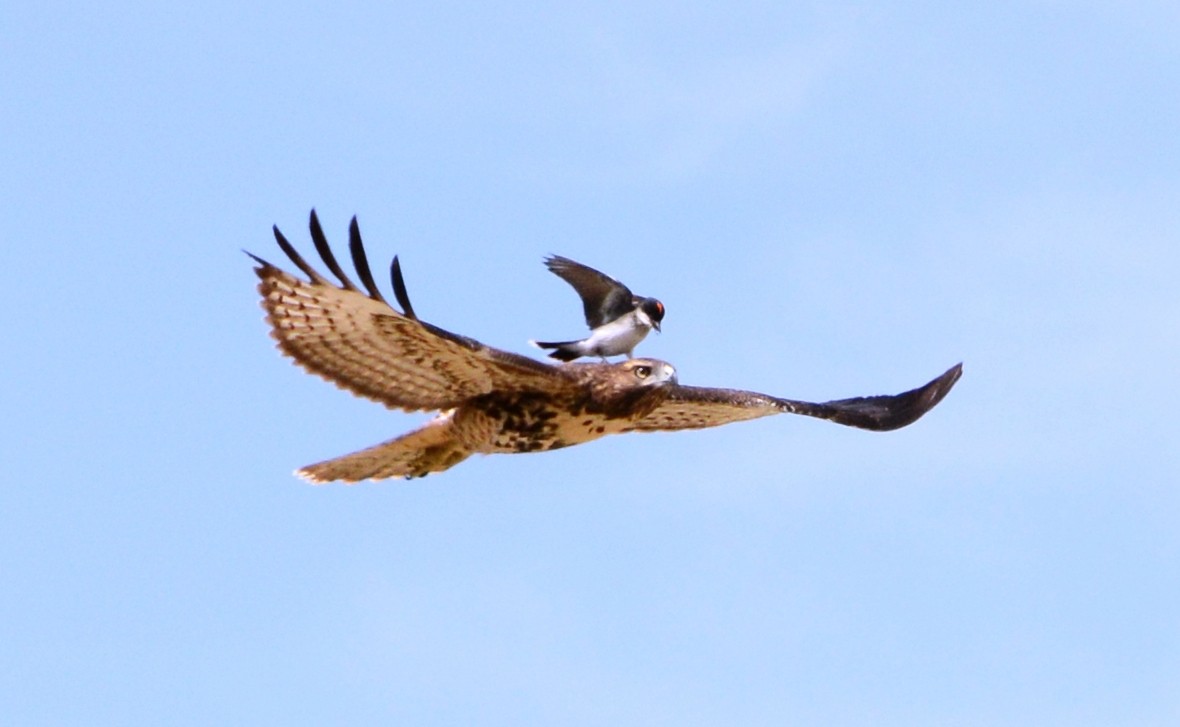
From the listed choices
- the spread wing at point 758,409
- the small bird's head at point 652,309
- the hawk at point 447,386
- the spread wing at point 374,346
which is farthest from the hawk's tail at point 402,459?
the small bird's head at point 652,309

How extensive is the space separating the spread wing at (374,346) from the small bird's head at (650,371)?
425 millimetres

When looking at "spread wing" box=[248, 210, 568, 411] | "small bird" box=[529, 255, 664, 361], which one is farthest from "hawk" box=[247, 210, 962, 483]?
"small bird" box=[529, 255, 664, 361]

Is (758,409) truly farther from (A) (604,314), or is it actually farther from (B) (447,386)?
(B) (447,386)

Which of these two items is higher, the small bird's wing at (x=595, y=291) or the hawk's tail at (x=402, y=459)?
the small bird's wing at (x=595, y=291)

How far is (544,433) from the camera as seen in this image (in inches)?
519

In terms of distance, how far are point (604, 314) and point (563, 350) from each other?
86 cm

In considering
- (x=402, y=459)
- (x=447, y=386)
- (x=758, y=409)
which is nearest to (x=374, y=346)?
(x=447, y=386)

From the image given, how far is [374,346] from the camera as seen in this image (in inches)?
491

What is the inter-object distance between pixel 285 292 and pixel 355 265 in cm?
46

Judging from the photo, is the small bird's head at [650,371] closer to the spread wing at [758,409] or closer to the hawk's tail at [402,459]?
the spread wing at [758,409]

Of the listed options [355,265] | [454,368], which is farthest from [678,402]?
[355,265]

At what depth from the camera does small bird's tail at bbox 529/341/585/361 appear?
14.8 meters

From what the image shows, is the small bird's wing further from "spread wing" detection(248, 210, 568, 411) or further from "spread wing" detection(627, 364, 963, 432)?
"spread wing" detection(248, 210, 568, 411)

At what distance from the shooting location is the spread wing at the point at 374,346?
1199 cm
